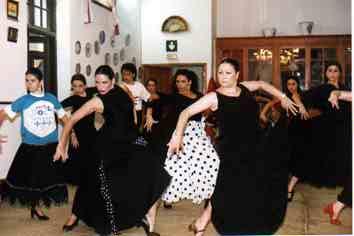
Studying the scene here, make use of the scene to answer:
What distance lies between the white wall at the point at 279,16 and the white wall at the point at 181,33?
0.60 m

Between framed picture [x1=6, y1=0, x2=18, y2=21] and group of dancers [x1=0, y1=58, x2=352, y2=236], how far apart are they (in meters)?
1.33

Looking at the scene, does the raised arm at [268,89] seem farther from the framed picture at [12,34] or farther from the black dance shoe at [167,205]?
the framed picture at [12,34]

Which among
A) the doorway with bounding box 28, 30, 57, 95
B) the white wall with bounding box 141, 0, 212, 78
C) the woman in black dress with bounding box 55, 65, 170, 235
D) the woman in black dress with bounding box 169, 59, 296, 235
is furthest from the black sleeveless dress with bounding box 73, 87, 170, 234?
the white wall with bounding box 141, 0, 212, 78

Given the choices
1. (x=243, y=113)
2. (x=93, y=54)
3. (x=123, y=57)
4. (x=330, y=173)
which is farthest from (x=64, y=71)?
(x=243, y=113)

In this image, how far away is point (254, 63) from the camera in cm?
862

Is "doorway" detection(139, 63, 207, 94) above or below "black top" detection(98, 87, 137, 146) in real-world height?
above

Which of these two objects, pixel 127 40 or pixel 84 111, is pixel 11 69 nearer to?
pixel 84 111

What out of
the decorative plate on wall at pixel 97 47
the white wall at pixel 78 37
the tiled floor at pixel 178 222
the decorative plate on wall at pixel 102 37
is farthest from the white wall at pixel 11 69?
the decorative plate on wall at pixel 102 37

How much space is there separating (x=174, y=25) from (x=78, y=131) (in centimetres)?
425

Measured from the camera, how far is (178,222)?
3594 mm

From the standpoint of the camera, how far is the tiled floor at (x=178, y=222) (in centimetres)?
329

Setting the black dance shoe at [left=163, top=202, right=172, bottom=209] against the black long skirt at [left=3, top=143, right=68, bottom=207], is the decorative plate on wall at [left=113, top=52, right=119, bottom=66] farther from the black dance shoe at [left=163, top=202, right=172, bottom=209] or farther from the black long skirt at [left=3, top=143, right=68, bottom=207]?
the black long skirt at [left=3, top=143, right=68, bottom=207]

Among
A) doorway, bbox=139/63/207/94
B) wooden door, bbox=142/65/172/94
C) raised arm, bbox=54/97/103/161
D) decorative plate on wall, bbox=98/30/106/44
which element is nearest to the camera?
raised arm, bbox=54/97/103/161

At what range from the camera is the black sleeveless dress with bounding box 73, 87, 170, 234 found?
9.78ft
